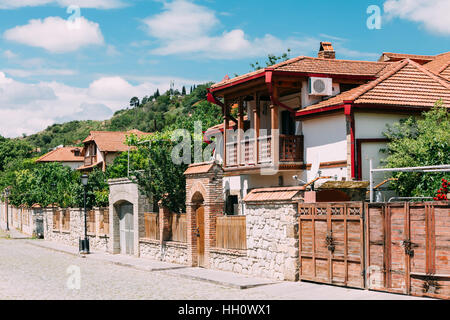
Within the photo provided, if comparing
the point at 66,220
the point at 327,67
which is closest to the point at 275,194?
the point at 327,67

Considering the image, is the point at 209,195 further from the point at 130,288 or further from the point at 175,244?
the point at 130,288

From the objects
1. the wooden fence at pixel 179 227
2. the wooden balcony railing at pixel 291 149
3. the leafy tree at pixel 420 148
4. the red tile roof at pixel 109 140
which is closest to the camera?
the leafy tree at pixel 420 148

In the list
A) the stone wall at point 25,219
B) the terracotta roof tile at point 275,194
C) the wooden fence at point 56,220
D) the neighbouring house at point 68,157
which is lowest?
the stone wall at point 25,219

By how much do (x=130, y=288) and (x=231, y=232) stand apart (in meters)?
4.22

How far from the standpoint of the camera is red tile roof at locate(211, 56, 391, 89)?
22141 mm

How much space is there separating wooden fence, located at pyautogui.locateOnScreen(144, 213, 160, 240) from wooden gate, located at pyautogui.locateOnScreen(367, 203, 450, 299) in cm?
1242

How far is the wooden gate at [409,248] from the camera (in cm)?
1219

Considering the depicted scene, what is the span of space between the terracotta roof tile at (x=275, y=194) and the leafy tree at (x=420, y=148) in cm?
361

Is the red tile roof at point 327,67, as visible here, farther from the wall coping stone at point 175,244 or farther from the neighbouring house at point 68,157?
the neighbouring house at point 68,157

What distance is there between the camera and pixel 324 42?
86.1 feet

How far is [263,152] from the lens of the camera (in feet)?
75.5

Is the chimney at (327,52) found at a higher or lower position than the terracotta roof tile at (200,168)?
higher

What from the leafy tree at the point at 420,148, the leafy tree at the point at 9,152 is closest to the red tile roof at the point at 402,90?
the leafy tree at the point at 420,148
